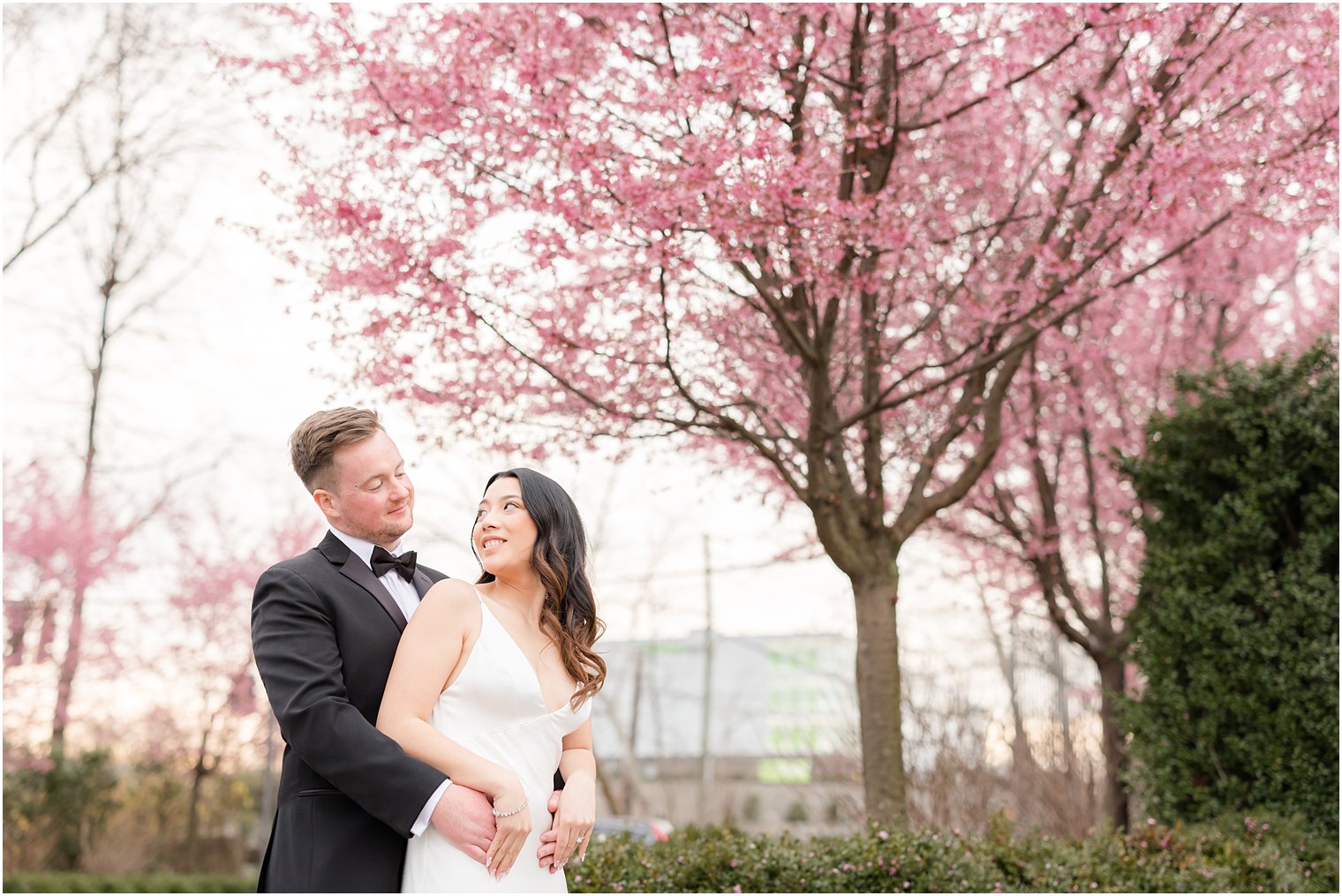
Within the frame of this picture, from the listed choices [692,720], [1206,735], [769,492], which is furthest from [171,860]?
[692,720]

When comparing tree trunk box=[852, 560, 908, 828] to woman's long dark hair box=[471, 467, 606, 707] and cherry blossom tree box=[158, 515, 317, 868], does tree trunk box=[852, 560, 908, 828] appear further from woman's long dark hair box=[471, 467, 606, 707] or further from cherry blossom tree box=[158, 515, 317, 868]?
cherry blossom tree box=[158, 515, 317, 868]

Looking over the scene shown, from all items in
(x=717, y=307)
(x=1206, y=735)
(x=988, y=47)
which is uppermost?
(x=988, y=47)

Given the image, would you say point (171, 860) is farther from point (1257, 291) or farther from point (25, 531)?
point (1257, 291)

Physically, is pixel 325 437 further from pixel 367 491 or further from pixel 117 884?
pixel 117 884

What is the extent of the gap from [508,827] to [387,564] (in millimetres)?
696

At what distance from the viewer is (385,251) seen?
223 inches

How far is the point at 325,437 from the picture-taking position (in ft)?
8.47

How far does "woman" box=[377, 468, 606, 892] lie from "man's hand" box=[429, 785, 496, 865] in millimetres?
24

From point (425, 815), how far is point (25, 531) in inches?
487

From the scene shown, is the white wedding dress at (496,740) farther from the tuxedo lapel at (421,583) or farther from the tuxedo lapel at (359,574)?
the tuxedo lapel at (421,583)

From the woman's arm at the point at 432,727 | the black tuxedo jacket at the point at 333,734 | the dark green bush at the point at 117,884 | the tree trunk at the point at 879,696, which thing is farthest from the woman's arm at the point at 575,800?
the dark green bush at the point at 117,884

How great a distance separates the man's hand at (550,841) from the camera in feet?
8.12

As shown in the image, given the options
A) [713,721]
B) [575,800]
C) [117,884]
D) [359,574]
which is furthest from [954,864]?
[713,721]

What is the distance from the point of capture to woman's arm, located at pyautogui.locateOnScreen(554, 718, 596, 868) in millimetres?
2504
